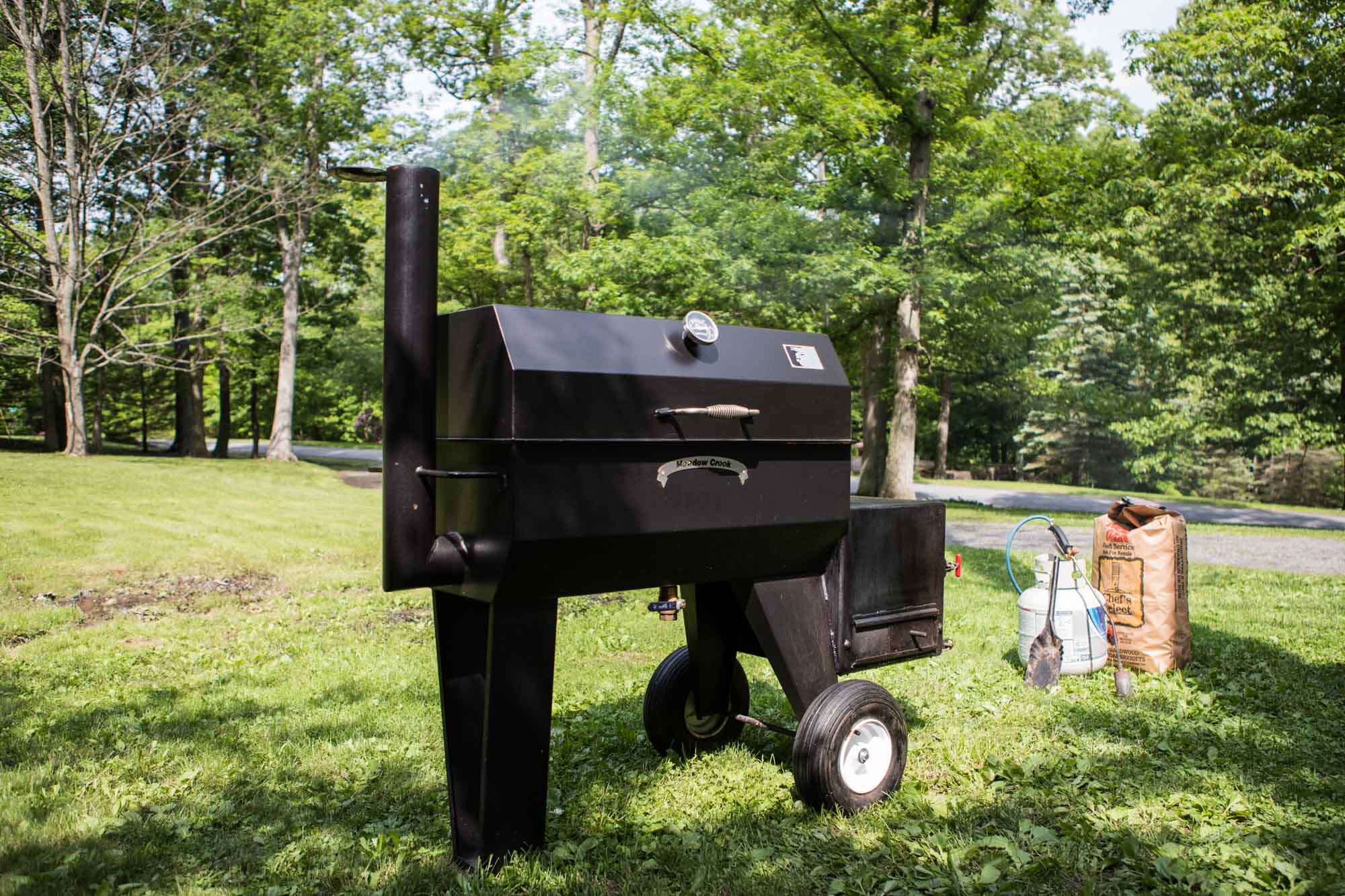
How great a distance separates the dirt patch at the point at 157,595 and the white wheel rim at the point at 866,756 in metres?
5.31

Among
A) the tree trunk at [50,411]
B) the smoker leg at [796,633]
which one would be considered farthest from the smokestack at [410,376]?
the tree trunk at [50,411]

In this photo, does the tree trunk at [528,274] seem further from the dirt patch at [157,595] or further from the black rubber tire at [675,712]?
the black rubber tire at [675,712]

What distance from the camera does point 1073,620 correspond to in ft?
17.4

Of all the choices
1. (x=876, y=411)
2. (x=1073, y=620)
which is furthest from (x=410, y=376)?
(x=876, y=411)

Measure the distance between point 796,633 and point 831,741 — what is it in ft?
1.26

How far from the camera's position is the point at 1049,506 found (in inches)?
782

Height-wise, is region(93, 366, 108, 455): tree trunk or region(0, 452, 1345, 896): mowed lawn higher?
region(93, 366, 108, 455): tree trunk

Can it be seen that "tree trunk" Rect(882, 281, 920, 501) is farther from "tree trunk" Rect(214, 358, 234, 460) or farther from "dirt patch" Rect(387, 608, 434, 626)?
"tree trunk" Rect(214, 358, 234, 460)

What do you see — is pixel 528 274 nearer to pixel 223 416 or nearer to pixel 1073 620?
pixel 1073 620

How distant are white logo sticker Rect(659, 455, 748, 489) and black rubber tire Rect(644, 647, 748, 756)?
116cm

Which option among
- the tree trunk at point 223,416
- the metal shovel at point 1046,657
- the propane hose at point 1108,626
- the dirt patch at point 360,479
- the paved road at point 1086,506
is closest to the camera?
the propane hose at point 1108,626

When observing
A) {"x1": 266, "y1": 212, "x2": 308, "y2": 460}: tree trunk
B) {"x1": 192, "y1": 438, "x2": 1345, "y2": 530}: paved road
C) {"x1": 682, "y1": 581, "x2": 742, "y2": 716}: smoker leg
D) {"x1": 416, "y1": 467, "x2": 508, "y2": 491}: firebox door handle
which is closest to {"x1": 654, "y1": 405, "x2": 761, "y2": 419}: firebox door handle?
{"x1": 416, "y1": 467, "x2": 508, "y2": 491}: firebox door handle

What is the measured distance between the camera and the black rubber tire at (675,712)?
396 centimetres

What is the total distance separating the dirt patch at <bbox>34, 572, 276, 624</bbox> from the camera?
6938mm
